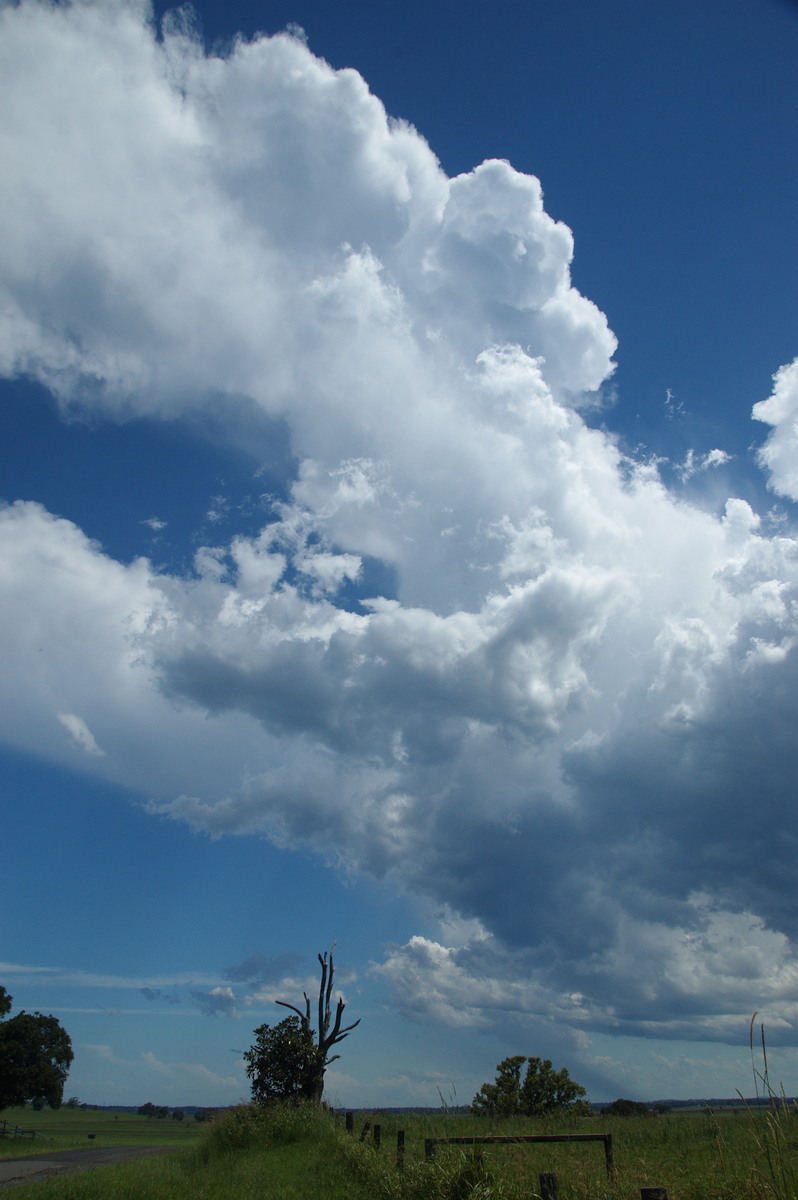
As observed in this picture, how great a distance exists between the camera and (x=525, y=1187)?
33.0ft

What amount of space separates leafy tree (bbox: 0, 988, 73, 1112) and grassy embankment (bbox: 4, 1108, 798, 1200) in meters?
34.6

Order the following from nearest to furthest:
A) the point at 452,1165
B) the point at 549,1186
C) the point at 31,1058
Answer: the point at 549,1186 < the point at 452,1165 < the point at 31,1058

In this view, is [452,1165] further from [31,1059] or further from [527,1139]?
[31,1059]

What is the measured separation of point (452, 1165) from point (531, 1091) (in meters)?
56.1

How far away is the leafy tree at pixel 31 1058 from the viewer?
5091 centimetres

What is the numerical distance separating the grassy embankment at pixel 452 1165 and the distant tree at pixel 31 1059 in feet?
113

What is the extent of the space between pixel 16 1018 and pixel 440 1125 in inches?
1996

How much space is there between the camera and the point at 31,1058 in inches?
2046

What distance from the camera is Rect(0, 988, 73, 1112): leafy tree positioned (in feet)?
167

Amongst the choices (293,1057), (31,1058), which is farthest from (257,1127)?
(31,1058)

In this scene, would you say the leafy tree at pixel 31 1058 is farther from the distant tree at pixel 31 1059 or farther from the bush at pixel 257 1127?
the bush at pixel 257 1127

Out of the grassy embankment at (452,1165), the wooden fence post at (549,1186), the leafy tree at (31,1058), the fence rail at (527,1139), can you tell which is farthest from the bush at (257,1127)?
the leafy tree at (31,1058)

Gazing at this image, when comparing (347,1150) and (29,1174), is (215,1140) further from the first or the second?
(347,1150)

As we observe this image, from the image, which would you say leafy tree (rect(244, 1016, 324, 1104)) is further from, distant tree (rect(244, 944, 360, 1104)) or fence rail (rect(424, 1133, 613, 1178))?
fence rail (rect(424, 1133, 613, 1178))
